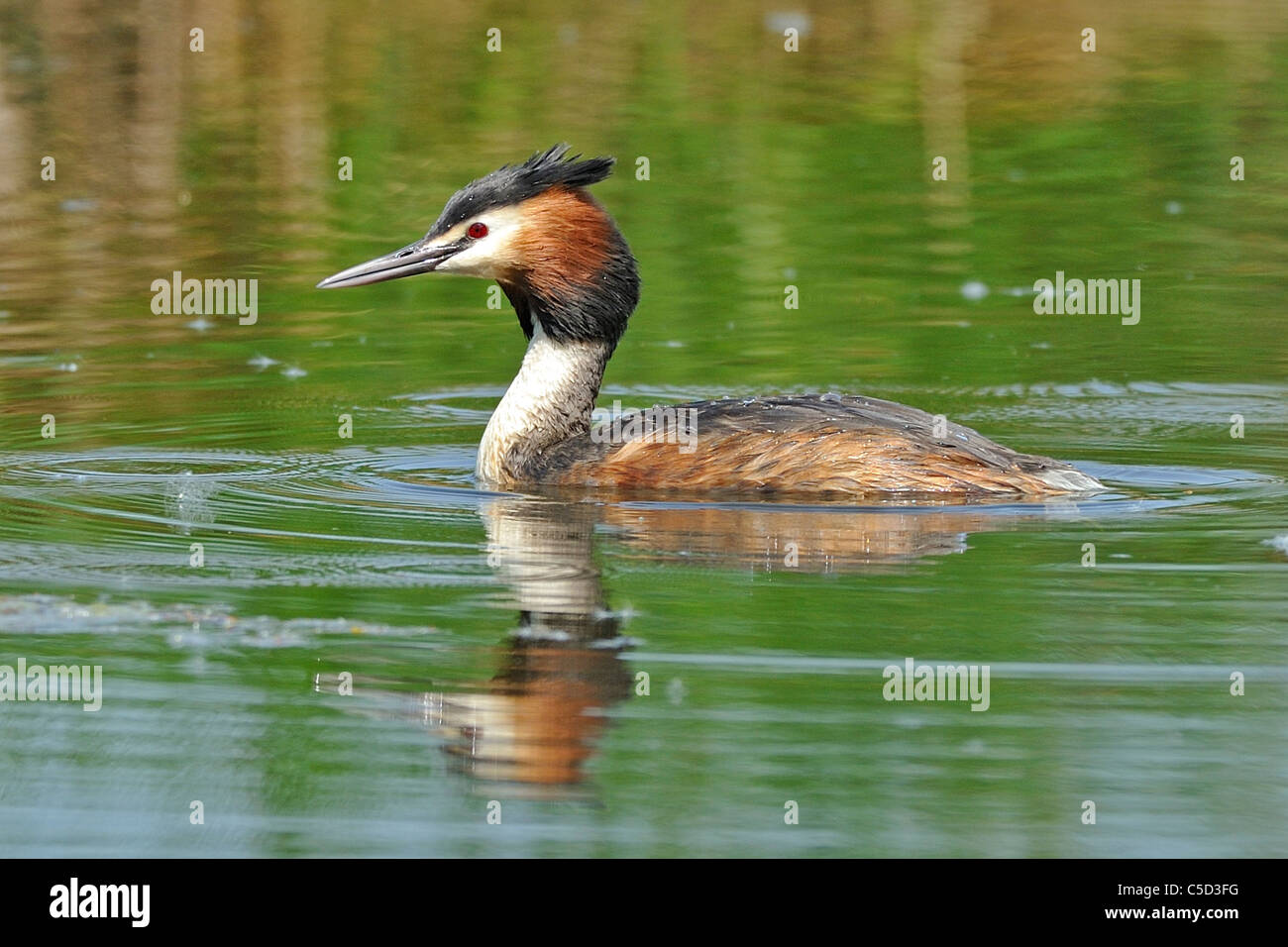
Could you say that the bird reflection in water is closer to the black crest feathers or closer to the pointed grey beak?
the pointed grey beak

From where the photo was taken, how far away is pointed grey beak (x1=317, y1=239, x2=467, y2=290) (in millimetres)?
10719

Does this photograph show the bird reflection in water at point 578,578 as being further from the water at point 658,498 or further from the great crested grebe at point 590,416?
the great crested grebe at point 590,416

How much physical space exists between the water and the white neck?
1.10 feet

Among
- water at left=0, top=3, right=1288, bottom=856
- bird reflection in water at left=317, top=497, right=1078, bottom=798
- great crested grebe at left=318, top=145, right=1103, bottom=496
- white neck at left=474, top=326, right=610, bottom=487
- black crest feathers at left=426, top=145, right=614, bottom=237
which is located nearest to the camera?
water at left=0, top=3, right=1288, bottom=856

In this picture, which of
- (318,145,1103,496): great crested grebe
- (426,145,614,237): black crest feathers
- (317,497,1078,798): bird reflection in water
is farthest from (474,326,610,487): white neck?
(426,145,614,237): black crest feathers

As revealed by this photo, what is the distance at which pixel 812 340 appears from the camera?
14250mm

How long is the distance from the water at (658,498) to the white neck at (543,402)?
1.10ft

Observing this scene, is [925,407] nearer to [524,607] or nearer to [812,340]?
[812,340]

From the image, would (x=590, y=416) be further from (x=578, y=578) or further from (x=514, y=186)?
(x=578, y=578)

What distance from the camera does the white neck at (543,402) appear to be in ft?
35.5

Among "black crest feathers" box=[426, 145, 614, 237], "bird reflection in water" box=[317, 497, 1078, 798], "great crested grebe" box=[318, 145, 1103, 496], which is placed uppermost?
"black crest feathers" box=[426, 145, 614, 237]

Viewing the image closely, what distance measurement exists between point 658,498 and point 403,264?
1.78 m

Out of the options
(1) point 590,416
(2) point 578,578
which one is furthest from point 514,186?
(2) point 578,578

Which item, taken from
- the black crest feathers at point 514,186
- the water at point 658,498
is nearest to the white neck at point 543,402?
the water at point 658,498
